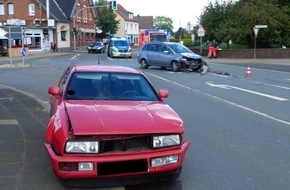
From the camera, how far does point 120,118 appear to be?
5402 millimetres

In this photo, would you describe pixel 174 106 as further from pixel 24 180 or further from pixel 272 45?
pixel 272 45

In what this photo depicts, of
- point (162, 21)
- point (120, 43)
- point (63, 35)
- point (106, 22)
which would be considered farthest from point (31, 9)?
point (162, 21)

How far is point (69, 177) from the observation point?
5.03 m

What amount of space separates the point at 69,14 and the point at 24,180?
69.3 m

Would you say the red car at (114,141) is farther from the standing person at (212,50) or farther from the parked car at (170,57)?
the standing person at (212,50)

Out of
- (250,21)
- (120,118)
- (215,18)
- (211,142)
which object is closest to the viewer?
(120,118)

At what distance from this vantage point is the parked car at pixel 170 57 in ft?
88.8

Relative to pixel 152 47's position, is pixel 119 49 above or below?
below

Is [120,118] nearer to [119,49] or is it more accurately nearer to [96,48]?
[119,49]

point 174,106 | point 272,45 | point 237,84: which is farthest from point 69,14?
point 174,106

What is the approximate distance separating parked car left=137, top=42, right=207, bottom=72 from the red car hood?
21060 millimetres

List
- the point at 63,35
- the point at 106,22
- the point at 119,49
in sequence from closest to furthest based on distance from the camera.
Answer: the point at 119,49
the point at 63,35
the point at 106,22

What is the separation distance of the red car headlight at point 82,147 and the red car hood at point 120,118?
0.11 meters

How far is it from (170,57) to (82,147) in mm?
23048
